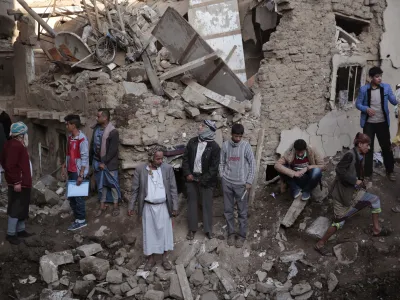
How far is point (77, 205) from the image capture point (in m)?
6.99

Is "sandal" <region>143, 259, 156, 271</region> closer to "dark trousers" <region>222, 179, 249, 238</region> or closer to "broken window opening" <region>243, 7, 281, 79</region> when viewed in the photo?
"dark trousers" <region>222, 179, 249, 238</region>

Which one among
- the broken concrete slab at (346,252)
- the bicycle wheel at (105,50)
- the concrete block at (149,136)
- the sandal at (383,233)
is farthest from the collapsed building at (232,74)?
the sandal at (383,233)

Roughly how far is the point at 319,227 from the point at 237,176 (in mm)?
1510

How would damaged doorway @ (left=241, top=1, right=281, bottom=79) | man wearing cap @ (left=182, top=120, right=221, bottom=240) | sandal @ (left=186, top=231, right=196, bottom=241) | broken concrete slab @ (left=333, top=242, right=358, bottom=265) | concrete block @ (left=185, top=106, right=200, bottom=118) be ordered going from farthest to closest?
damaged doorway @ (left=241, top=1, right=281, bottom=79) → concrete block @ (left=185, top=106, right=200, bottom=118) → sandal @ (left=186, top=231, right=196, bottom=241) → man wearing cap @ (left=182, top=120, right=221, bottom=240) → broken concrete slab @ (left=333, top=242, right=358, bottom=265)

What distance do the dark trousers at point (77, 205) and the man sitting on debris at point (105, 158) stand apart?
30 centimetres

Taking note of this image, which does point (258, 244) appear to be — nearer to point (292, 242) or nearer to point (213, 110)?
point (292, 242)

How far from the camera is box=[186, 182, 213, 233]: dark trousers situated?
6.58m

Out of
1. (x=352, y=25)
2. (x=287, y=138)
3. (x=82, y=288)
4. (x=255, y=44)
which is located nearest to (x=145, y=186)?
(x=82, y=288)

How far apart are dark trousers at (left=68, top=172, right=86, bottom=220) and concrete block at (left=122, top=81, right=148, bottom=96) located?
1747 mm

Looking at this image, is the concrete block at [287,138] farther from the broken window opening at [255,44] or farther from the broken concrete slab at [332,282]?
the broken concrete slab at [332,282]

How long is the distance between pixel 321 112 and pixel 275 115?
1.02 meters

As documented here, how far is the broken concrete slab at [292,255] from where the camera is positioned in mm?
6270

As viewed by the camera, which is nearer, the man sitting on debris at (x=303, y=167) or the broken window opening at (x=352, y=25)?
the man sitting on debris at (x=303, y=167)

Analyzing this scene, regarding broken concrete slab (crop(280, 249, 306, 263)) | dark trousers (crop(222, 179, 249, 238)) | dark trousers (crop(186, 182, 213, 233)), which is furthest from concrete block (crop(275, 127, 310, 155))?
broken concrete slab (crop(280, 249, 306, 263))
